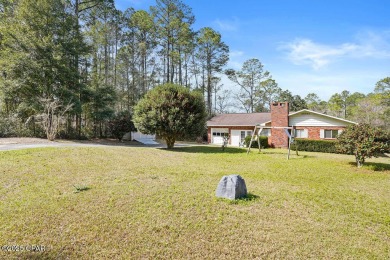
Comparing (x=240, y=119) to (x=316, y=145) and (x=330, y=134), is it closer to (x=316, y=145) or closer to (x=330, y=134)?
(x=316, y=145)

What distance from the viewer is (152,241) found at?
155 inches

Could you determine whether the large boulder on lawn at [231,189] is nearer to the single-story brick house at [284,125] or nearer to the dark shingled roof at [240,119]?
the single-story brick house at [284,125]

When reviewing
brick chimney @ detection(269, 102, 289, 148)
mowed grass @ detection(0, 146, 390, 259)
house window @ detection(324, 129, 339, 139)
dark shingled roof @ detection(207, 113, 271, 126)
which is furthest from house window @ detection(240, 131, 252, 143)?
mowed grass @ detection(0, 146, 390, 259)

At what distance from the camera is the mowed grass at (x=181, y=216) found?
3.74 m

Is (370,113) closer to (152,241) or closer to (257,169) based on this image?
(257,169)

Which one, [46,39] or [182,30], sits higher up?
[182,30]

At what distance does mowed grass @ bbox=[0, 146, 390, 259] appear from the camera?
374cm

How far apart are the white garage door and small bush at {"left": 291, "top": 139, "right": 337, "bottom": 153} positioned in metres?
8.57

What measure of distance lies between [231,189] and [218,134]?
20.0 meters

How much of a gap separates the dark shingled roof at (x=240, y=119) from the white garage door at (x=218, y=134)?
2.49 ft

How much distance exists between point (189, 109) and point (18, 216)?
41.3 ft

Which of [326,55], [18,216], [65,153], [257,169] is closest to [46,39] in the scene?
[65,153]

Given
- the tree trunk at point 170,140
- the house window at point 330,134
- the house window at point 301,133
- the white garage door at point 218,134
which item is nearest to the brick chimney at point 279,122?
the house window at point 301,133

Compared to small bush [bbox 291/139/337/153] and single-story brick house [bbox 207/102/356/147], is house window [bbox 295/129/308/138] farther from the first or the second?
small bush [bbox 291/139/337/153]
